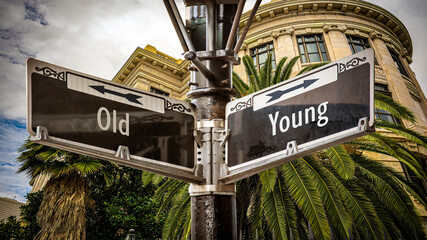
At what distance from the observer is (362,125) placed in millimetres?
1519

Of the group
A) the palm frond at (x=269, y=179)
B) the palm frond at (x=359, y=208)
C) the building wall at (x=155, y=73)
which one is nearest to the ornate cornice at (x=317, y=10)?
the building wall at (x=155, y=73)

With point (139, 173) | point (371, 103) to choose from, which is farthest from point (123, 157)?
point (139, 173)

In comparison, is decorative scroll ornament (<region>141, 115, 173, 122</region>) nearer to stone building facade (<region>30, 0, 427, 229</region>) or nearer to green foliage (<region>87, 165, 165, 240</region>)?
green foliage (<region>87, 165, 165, 240</region>)

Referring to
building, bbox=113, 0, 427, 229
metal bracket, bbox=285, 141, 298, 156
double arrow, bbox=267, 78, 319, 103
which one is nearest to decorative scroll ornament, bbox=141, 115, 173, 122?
double arrow, bbox=267, 78, 319, 103

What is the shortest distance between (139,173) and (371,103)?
1517 cm

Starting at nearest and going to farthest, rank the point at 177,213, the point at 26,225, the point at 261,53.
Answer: the point at 177,213 < the point at 26,225 < the point at 261,53

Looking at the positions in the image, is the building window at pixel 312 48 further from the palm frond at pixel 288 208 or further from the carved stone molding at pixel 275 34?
the palm frond at pixel 288 208

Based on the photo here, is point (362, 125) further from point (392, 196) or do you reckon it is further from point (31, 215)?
point (31, 215)

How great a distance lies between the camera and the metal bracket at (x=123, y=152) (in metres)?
1.78

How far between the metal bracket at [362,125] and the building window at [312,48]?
1947 cm

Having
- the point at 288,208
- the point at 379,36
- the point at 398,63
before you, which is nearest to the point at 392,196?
the point at 288,208

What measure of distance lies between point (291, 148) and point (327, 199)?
6931 mm

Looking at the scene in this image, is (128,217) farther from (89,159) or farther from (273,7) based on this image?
(273,7)

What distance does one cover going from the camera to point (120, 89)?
1944mm
